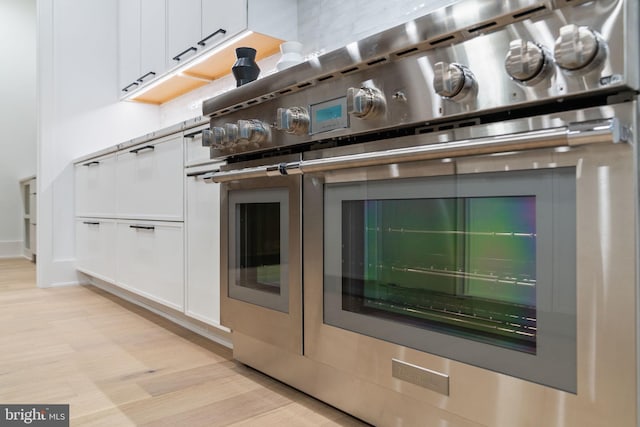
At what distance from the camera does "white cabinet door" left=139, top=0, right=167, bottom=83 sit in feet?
9.25

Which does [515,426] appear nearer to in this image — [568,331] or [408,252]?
[568,331]

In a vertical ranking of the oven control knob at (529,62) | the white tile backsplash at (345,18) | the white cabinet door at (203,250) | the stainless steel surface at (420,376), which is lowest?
the stainless steel surface at (420,376)

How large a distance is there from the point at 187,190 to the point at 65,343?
799 millimetres

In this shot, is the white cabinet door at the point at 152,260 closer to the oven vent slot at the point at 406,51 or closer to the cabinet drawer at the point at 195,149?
the cabinet drawer at the point at 195,149

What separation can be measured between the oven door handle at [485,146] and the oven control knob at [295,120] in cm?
9

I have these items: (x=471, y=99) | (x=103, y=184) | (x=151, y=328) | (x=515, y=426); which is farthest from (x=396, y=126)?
(x=103, y=184)

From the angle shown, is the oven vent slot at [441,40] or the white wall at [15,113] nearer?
the oven vent slot at [441,40]

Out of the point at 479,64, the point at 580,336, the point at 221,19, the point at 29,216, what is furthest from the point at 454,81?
the point at 29,216

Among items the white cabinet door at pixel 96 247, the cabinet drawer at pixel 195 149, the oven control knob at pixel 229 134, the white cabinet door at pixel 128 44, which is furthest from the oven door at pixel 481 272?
the white cabinet door at pixel 128 44

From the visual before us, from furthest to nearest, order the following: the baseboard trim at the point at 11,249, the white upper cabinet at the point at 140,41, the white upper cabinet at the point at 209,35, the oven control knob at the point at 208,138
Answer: the baseboard trim at the point at 11,249 → the white upper cabinet at the point at 140,41 → the white upper cabinet at the point at 209,35 → the oven control knob at the point at 208,138

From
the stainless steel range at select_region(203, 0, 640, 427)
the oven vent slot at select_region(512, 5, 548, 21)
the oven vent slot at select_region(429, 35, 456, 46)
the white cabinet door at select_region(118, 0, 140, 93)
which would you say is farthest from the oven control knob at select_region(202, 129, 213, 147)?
the white cabinet door at select_region(118, 0, 140, 93)

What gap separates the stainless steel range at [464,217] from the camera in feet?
2.17

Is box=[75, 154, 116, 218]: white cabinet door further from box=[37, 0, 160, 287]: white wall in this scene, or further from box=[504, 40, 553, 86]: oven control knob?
box=[504, 40, 553, 86]: oven control knob

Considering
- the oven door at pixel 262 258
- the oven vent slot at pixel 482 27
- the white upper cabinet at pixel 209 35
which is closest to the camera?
the oven vent slot at pixel 482 27
